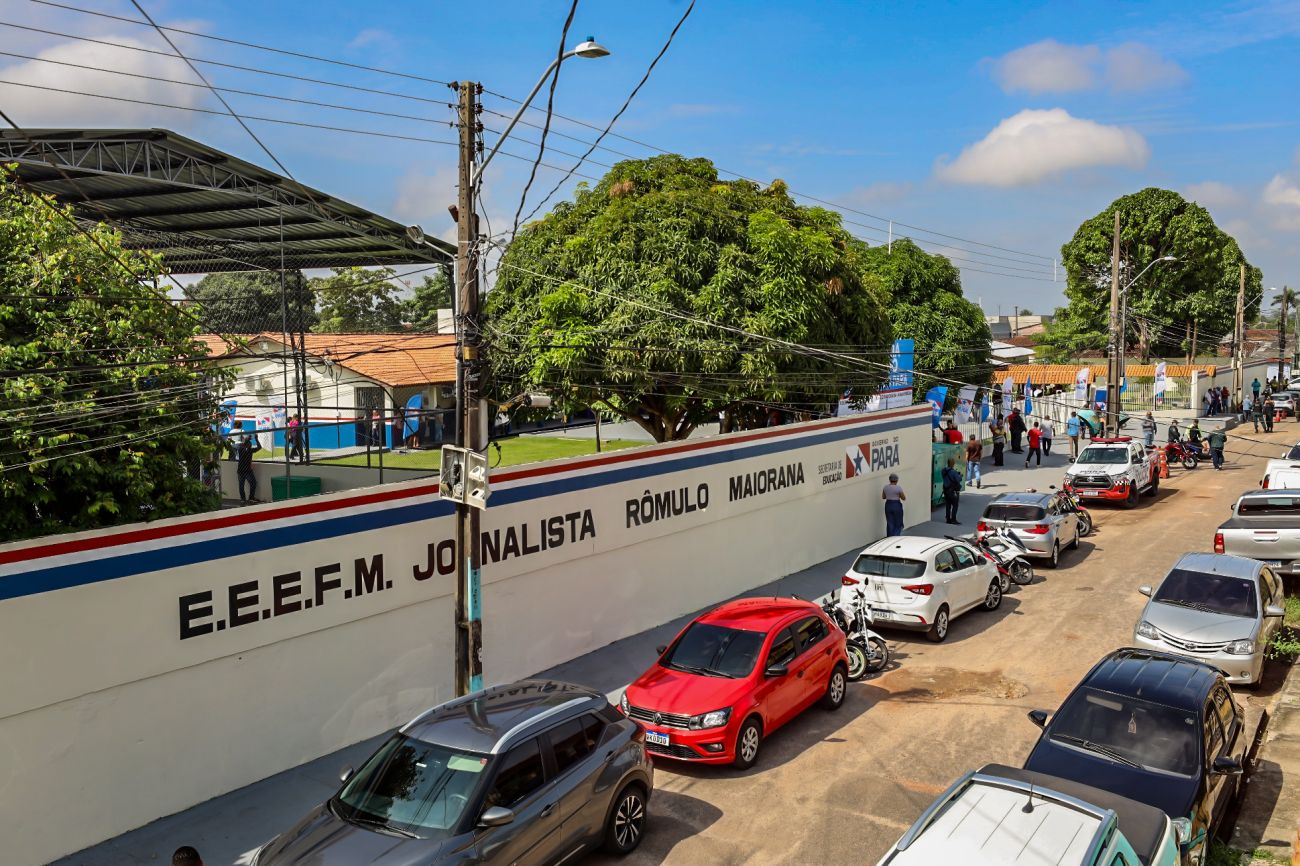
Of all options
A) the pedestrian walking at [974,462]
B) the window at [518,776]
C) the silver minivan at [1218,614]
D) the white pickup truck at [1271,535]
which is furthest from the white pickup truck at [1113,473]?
the window at [518,776]

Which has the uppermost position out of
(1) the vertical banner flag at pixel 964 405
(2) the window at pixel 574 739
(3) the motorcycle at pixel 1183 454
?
(1) the vertical banner flag at pixel 964 405

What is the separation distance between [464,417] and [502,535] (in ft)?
8.10

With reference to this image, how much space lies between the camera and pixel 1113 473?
86.7ft

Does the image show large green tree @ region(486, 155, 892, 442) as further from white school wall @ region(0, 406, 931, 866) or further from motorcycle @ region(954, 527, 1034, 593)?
motorcycle @ region(954, 527, 1034, 593)

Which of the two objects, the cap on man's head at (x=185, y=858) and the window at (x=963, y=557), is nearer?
the cap on man's head at (x=185, y=858)

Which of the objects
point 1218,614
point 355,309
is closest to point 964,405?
point 1218,614

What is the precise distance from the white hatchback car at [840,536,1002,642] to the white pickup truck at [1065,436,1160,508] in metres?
12.5

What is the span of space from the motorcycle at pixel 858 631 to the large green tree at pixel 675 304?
708cm

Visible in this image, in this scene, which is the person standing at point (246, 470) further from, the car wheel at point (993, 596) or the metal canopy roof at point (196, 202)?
the car wheel at point (993, 596)

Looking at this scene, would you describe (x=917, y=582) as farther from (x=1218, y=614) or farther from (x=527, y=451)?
(x=527, y=451)

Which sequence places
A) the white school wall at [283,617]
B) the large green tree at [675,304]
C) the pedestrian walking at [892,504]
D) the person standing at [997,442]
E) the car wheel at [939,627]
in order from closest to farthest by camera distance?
the white school wall at [283,617] < the car wheel at [939,627] < the large green tree at [675,304] < the pedestrian walking at [892,504] < the person standing at [997,442]

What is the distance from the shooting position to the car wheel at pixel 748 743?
994cm

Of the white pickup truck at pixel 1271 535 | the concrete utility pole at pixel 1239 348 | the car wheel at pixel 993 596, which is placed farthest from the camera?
the concrete utility pole at pixel 1239 348

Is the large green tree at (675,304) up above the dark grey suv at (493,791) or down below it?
above
